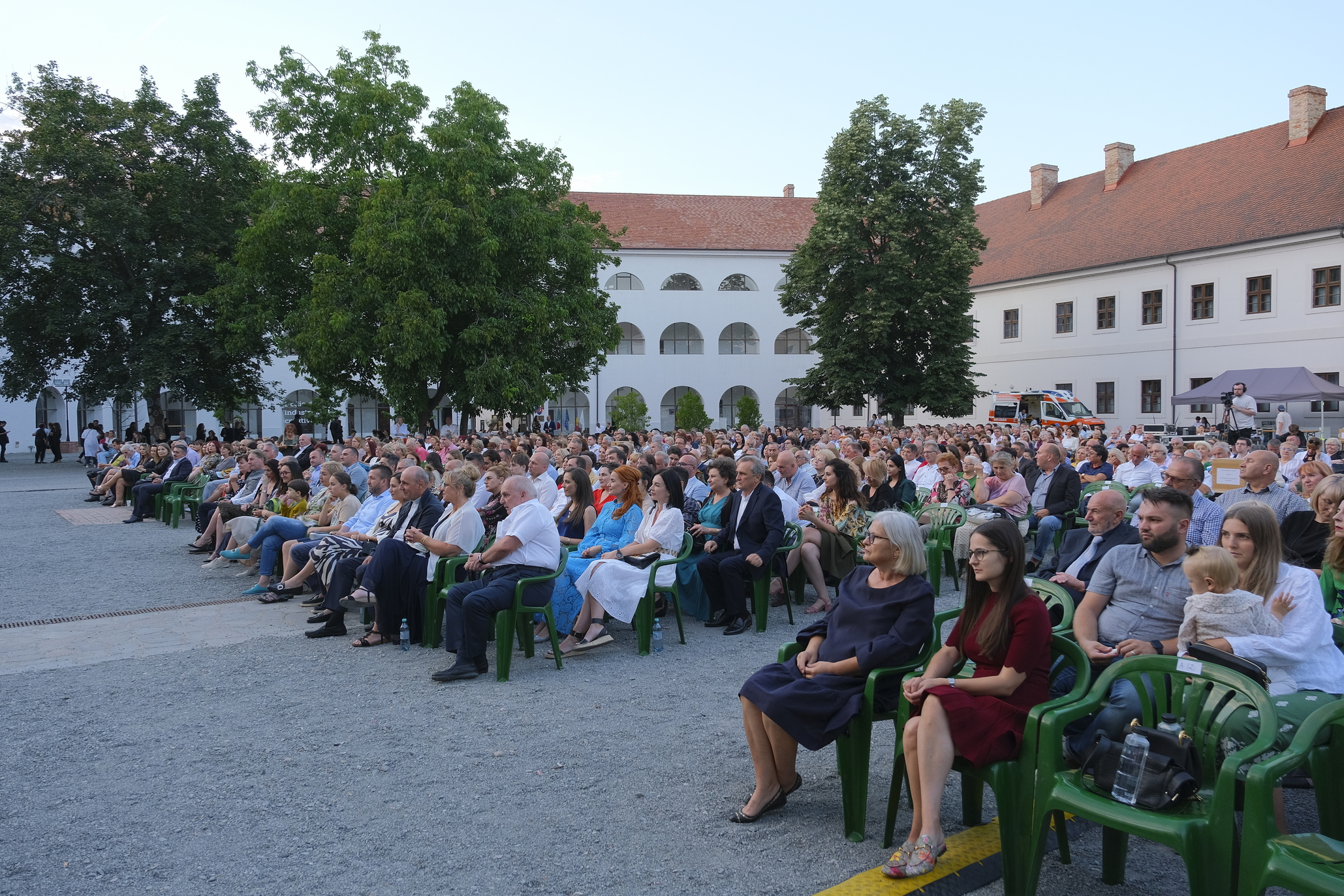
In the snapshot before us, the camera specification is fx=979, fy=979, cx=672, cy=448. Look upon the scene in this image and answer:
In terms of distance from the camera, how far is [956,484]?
10.3 m

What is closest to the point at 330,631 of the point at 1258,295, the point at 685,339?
the point at 1258,295

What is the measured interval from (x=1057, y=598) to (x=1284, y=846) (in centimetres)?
197

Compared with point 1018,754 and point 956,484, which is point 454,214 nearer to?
point 956,484

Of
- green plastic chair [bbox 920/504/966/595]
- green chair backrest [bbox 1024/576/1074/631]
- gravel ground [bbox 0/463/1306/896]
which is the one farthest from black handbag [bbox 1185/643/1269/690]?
green plastic chair [bbox 920/504/966/595]

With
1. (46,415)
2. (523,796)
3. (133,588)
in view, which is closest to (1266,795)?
(523,796)

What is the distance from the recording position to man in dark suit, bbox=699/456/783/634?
745cm

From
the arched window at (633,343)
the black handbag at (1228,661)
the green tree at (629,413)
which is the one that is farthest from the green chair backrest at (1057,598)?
the arched window at (633,343)

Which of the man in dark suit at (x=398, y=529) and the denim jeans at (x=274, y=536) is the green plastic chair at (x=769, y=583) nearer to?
the man in dark suit at (x=398, y=529)

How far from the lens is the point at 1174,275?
36188mm

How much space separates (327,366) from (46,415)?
27.9m

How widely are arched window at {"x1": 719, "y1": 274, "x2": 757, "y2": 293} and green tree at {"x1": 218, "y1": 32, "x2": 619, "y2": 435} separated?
20.5 m

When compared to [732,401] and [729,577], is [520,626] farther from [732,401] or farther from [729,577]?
[732,401]

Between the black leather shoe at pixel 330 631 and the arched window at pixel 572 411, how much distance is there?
126 ft

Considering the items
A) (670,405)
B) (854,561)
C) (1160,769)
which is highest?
(670,405)
